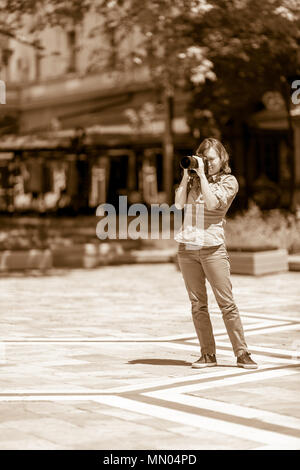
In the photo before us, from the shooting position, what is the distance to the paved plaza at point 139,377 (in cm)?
605

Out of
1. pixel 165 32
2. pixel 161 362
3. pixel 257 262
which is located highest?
pixel 165 32

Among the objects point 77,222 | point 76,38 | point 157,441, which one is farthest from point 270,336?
A: point 76,38

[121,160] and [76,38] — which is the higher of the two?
[76,38]

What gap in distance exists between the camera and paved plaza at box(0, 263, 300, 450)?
6047 mm

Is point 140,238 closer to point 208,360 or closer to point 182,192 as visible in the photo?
point 208,360

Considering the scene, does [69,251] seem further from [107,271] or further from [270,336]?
[270,336]

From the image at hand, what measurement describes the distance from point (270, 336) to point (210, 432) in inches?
181

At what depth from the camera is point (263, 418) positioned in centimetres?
649

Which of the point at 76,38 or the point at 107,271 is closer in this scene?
the point at 107,271

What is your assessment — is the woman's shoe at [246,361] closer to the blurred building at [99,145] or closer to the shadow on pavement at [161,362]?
the shadow on pavement at [161,362]

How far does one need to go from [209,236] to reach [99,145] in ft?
71.4

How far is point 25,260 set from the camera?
20641 mm

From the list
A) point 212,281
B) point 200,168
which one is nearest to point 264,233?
point 212,281

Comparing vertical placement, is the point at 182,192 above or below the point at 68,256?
above
